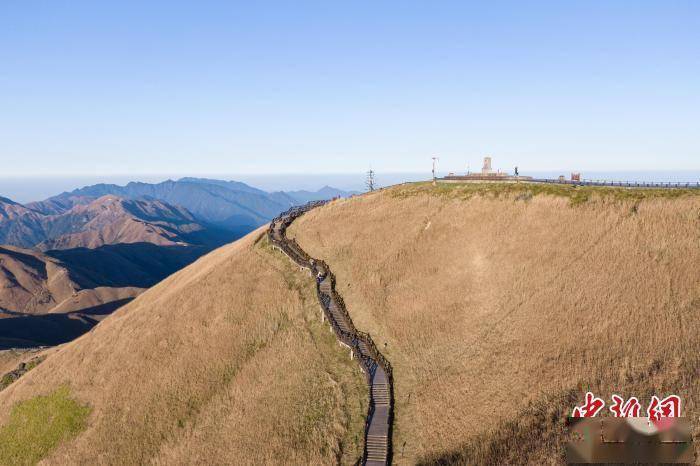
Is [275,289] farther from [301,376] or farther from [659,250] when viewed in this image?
[659,250]

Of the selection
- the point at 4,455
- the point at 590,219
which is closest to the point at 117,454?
the point at 4,455

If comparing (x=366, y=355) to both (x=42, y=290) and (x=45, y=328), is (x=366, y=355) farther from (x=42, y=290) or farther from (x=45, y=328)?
(x=42, y=290)

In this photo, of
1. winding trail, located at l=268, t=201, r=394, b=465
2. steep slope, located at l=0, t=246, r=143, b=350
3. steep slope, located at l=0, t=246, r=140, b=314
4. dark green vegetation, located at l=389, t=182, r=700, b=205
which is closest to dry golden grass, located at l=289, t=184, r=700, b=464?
dark green vegetation, located at l=389, t=182, r=700, b=205

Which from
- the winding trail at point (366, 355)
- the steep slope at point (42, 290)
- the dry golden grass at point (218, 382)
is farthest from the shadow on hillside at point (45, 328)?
the winding trail at point (366, 355)

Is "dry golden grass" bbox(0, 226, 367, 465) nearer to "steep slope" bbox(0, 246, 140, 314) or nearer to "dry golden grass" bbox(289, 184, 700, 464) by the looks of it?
"dry golden grass" bbox(289, 184, 700, 464)

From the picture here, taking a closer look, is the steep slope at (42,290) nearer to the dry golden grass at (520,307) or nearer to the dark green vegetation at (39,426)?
the dark green vegetation at (39,426)

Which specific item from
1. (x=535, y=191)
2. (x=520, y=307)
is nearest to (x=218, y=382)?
(x=520, y=307)

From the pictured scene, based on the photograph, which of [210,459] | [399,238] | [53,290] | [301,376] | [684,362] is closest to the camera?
[684,362]
